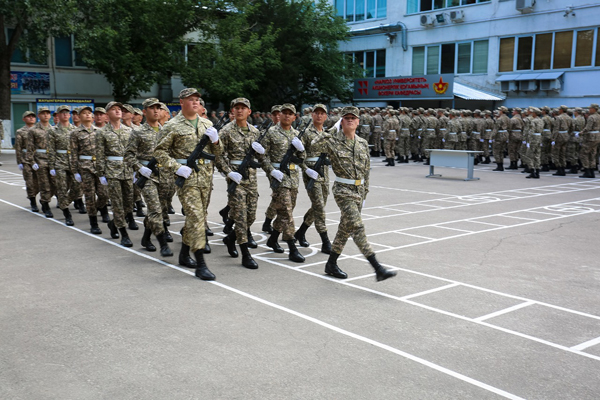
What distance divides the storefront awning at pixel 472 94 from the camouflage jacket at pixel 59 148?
2494 centimetres

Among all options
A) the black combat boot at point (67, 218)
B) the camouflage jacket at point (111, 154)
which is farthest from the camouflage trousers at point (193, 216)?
the black combat boot at point (67, 218)

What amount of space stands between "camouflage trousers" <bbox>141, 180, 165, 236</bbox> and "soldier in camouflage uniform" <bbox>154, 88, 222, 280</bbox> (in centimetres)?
114

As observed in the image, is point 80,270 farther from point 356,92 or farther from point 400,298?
point 356,92

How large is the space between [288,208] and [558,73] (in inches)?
1106

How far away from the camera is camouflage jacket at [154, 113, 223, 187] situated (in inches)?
297

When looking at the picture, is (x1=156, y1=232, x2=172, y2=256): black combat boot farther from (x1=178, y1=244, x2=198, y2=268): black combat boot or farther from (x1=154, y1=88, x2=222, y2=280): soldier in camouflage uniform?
(x1=154, y1=88, x2=222, y2=280): soldier in camouflage uniform

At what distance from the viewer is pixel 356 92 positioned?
3891 centimetres

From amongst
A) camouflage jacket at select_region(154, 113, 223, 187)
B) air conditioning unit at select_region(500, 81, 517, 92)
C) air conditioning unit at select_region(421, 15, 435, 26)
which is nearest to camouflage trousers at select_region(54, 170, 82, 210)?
camouflage jacket at select_region(154, 113, 223, 187)

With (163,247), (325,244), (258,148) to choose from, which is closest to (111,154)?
(163,247)

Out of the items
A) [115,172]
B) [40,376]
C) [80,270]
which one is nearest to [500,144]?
[115,172]

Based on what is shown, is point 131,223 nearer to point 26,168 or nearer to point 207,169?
point 207,169

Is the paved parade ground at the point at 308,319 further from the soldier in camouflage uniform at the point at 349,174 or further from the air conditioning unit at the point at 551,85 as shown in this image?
the air conditioning unit at the point at 551,85

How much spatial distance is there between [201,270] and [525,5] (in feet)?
100

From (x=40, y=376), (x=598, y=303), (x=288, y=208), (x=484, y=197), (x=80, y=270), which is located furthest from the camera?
(x=484, y=197)
